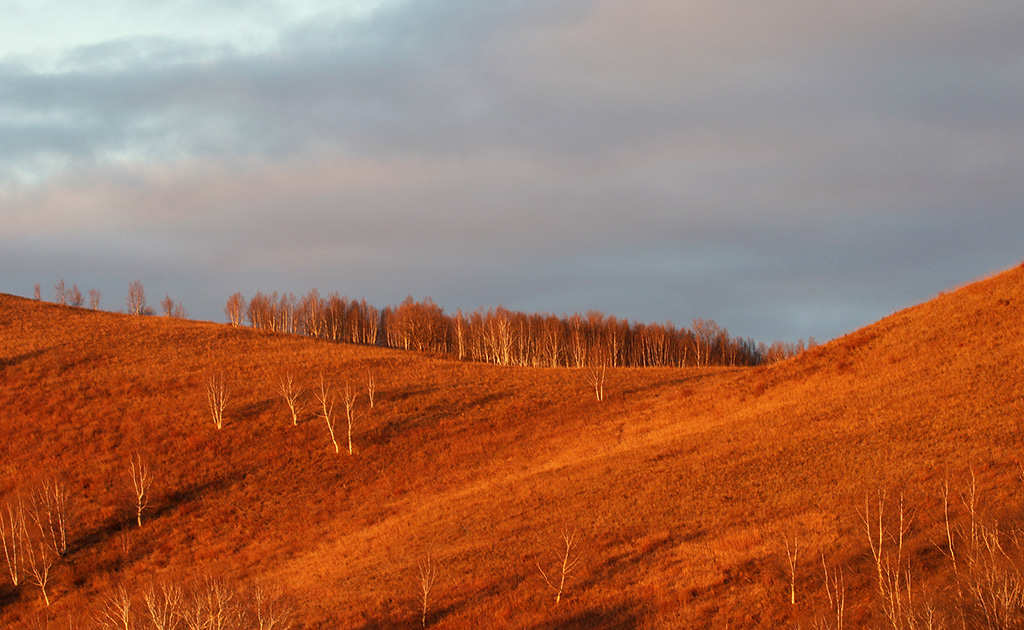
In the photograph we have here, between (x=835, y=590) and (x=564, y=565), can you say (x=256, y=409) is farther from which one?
(x=835, y=590)

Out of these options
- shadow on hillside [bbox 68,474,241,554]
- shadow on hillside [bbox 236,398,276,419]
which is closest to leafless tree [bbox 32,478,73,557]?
shadow on hillside [bbox 68,474,241,554]

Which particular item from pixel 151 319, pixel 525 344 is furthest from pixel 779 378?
pixel 151 319

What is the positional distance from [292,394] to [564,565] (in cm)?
4929

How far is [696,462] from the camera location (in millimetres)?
37719

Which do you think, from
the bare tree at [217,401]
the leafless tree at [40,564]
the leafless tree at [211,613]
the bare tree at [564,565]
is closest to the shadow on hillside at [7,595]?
the leafless tree at [40,564]

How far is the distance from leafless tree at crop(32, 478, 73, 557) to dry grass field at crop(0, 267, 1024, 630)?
2.59ft

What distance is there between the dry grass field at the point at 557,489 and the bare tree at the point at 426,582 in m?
0.26

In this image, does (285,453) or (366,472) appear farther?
(285,453)

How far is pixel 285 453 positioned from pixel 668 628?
40447 millimetres

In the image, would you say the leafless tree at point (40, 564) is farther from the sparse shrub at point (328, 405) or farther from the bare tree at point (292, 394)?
the bare tree at point (292, 394)

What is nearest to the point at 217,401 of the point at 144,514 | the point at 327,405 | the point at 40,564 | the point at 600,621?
the point at 327,405

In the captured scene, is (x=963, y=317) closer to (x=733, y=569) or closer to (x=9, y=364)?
(x=733, y=569)

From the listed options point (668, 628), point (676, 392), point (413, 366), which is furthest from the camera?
point (413, 366)

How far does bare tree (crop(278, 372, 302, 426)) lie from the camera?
202 ft
